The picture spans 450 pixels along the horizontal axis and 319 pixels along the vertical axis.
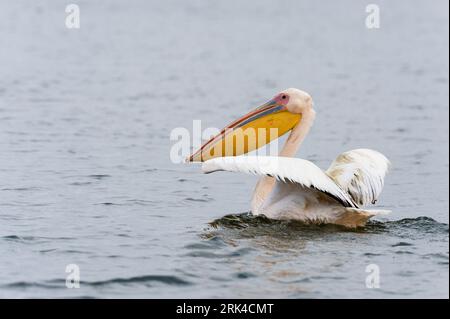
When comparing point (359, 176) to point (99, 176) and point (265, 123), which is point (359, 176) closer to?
point (265, 123)

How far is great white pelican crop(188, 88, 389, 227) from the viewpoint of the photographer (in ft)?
22.3

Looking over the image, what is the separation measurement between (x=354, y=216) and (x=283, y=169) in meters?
0.84

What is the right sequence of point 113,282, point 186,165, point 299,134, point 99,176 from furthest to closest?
1. point 186,165
2. point 99,176
3. point 299,134
4. point 113,282

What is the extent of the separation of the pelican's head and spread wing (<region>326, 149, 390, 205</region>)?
0.64 m

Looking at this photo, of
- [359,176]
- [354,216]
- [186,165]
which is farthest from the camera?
[186,165]

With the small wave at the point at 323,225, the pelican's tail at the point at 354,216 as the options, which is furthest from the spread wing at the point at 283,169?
the small wave at the point at 323,225

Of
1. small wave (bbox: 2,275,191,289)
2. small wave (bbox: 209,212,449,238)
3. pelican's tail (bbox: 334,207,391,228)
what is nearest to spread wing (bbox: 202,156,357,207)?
pelican's tail (bbox: 334,207,391,228)

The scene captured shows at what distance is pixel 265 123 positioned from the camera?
8195 mm

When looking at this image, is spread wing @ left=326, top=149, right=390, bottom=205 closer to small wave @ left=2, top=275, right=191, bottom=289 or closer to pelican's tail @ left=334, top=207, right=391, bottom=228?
pelican's tail @ left=334, top=207, right=391, bottom=228

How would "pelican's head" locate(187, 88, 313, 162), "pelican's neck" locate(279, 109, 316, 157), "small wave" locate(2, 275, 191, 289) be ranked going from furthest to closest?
"pelican's neck" locate(279, 109, 316, 157) < "pelican's head" locate(187, 88, 313, 162) < "small wave" locate(2, 275, 191, 289)

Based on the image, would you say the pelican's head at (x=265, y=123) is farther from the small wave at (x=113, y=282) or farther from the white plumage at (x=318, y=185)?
the small wave at (x=113, y=282)

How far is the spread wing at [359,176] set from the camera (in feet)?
24.7


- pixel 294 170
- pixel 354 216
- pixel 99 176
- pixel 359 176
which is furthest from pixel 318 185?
pixel 99 176
